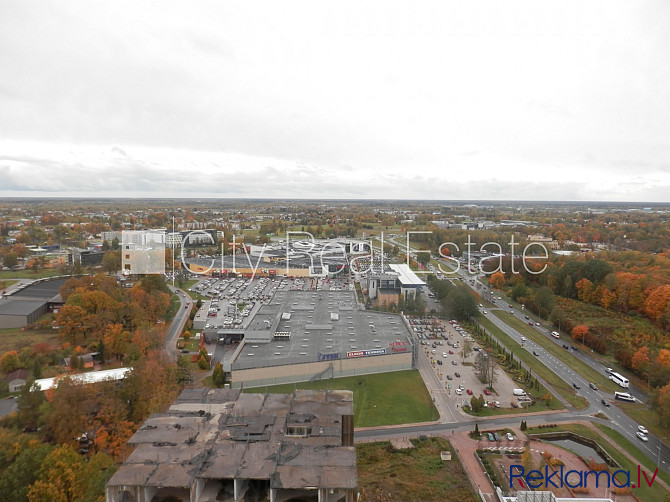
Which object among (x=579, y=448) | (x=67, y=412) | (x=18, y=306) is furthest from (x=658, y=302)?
→ (x=18, y=306)

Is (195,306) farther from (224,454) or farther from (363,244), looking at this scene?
(363,244)

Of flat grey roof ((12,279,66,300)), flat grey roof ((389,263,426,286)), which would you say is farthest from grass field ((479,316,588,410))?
flat grey roof ((12,279,66,300))

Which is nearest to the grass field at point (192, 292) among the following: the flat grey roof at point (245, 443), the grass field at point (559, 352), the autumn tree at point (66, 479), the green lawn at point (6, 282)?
the green lawn at point (6, 282)

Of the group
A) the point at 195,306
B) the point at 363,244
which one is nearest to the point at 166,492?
the point at 195,306

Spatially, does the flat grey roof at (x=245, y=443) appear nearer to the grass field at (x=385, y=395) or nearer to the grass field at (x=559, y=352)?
the grass field at (x=385, y=395)

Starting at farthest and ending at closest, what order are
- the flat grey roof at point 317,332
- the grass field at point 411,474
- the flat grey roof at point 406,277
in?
the flat grey roof at point 406,277, the flat grey roof at point 317,332, the grass field at point 411,474
